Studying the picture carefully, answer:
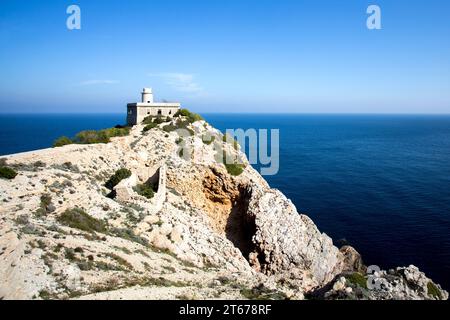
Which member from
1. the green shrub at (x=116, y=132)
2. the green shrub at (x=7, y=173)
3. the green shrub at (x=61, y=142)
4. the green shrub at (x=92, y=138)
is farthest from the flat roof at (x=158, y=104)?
the green shrub at (x=7, y=173)

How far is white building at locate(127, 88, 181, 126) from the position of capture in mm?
48406

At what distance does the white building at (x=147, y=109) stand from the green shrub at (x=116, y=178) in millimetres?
16674

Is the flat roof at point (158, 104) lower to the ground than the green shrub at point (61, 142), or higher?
higher

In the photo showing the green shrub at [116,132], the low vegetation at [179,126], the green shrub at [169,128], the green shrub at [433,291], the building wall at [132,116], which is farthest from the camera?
the building wall at [132,116]

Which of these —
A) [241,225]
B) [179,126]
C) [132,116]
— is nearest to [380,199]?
[241,225]

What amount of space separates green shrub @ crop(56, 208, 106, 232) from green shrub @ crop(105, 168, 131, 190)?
761 cm

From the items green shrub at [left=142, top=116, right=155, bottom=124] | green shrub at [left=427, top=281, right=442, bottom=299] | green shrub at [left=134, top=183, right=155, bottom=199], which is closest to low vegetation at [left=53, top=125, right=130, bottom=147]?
green shrub at [left=142, top=116, right=155, bottom=124]

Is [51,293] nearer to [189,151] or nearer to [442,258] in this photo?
[189,151]

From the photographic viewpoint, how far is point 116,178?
32156 mm

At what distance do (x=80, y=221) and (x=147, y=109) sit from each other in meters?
28.1

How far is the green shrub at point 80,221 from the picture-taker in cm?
2273

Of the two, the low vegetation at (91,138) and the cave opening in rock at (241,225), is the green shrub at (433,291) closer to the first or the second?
the cave opening in rock at (241,225)

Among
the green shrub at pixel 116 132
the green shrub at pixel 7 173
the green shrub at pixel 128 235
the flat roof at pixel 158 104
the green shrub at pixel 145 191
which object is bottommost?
the green shrub at pixel 128 235
